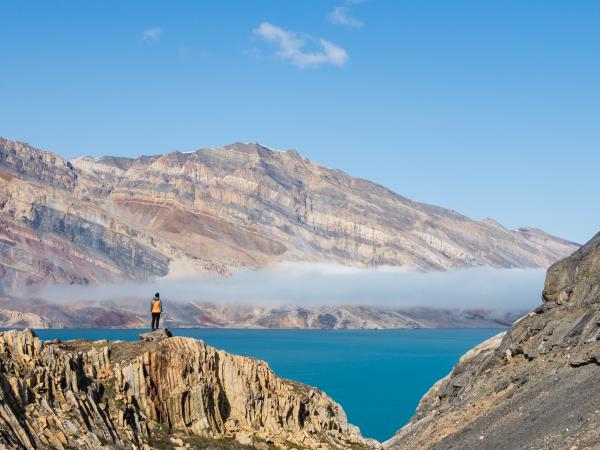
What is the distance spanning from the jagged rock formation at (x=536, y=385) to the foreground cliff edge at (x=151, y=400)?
520 inches

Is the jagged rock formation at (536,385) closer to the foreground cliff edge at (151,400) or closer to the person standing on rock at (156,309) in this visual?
the foreground cliff edge at (151,400)

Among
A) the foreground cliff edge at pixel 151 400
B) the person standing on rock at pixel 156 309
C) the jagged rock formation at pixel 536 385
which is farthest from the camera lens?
the jagged rock formation at pixel 536 385

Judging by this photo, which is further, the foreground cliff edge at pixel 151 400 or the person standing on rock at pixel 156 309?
the person standing on rock at pixel 156 309

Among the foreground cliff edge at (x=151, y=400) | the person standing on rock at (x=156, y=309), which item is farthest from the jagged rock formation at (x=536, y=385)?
the person standing on rock at (x=156, y=309)

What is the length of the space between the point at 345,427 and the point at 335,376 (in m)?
143

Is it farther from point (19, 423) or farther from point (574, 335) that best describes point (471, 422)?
point (19, 423)

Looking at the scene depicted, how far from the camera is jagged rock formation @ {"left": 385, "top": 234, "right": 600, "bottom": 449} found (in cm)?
5103

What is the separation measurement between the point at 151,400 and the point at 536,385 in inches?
1290

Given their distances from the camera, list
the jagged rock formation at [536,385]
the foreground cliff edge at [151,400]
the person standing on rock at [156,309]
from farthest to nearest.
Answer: the jagged rock formation at [536,385]
the person standing on rock at [156,309]
the foreground cliff edge at [151,400]

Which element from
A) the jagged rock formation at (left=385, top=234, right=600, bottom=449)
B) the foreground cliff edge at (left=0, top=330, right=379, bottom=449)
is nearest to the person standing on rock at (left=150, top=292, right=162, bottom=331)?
the foreground cliff edge at (left=0, top=330, right=379, bottom=449)

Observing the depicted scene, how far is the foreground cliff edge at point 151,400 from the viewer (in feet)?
93.7

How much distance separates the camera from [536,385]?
5944 centimetres

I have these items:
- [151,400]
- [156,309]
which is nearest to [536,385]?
[156,309]

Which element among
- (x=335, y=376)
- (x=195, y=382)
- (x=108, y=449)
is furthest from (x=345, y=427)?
(x=335, y=376)
